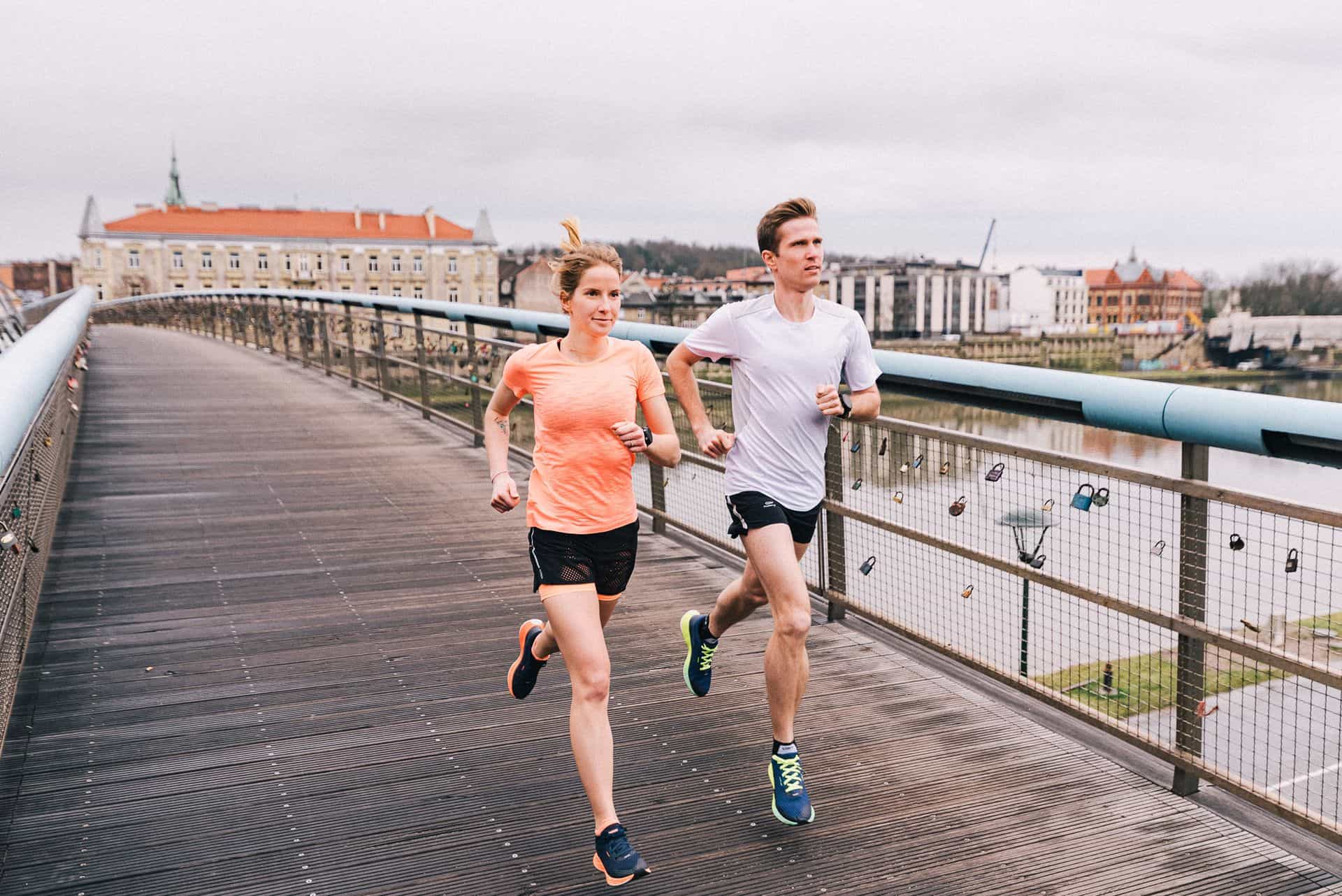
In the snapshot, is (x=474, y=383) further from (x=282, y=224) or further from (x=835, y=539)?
(x=282, y=224)

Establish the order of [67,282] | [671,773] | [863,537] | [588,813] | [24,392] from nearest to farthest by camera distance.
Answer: [24,392] < [588,813] < [671,773] < [863,537] < [67,282]

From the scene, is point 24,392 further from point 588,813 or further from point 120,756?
point 588,813

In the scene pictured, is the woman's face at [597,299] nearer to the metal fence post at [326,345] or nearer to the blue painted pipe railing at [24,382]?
the blue painted pipe railing at [24,382]

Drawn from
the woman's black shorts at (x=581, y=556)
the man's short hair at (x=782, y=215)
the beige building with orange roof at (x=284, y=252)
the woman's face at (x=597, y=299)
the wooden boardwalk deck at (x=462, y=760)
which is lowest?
the wooden boardwalk deck at (x=462, y=760)

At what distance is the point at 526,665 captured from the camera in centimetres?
354

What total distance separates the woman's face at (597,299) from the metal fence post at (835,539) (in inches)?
70.2

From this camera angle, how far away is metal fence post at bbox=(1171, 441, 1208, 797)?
2.92 meters

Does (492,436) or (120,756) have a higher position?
(492,436)

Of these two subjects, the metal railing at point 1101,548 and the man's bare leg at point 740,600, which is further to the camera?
the man's bare leg at point 740,600

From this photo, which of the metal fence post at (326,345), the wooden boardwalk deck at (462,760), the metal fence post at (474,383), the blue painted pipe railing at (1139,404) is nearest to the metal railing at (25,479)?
the wooden boardwalk deck at (462,760)

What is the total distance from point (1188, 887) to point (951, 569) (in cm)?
168

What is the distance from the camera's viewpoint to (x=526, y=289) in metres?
105

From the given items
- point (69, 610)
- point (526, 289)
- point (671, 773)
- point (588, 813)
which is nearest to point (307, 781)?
point (588, 813)

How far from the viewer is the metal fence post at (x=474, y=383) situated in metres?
8.94
